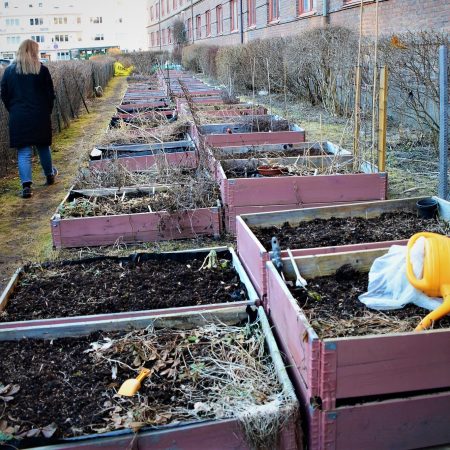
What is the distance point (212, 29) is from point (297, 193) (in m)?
33.9

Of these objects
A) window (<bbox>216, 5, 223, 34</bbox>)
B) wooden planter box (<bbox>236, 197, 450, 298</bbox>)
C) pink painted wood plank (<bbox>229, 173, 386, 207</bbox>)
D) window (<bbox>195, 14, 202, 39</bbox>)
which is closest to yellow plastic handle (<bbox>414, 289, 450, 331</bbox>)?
wooden planter box (<bbox>236, 197, 450, 298</bbox>)

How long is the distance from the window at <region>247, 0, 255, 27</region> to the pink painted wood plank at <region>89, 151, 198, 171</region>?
21.0 m

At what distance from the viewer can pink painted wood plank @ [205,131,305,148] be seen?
795 cm

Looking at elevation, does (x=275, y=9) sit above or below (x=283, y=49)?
above

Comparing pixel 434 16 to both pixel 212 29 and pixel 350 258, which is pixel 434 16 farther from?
pixel 212 29

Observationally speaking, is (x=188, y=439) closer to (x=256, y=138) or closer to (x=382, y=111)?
(x=382, y=111)

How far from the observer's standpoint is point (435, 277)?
2875mm

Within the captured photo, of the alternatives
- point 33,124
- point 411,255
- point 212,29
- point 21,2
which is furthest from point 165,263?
point 21,2

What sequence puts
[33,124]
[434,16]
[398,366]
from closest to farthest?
[398,366] → [33,124] → [434,16]

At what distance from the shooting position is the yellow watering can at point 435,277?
281cm

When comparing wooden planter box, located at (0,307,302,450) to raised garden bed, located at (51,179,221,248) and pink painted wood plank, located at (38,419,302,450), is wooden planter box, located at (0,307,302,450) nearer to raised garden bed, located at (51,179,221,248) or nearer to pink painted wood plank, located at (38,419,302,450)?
pink painted wood plank, located at (38,419,302,450)

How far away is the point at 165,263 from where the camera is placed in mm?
4387

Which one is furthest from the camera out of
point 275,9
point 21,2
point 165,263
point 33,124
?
point 21,2

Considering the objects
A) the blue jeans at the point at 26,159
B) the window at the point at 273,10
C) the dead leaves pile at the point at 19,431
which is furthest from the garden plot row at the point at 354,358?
the window at the point at 273,10
